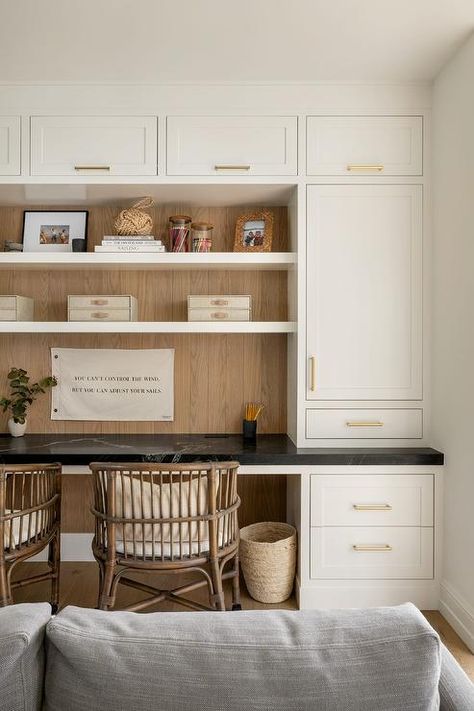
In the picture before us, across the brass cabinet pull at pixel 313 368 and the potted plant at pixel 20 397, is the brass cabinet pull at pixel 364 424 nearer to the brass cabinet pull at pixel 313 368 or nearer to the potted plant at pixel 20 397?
the brass cabinet pull at pixel 313 368

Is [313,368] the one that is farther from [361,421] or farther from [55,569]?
[55,569]

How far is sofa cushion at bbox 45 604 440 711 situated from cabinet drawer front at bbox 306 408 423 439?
2095 mm

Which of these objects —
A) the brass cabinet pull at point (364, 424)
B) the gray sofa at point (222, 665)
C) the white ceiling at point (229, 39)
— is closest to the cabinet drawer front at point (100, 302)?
the white ceiling at point (229, 39)

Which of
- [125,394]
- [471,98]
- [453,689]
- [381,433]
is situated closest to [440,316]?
[381,433]

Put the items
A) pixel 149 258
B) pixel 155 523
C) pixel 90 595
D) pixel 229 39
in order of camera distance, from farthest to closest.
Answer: pixel 149 258 → pixel 90 595 → pixel 229 39 → pixel 155 523

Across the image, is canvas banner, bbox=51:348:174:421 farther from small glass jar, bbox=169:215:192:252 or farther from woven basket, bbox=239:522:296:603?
woven basket, bbox=239:522:296:603

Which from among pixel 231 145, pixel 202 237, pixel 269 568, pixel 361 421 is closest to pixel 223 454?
pixel 269 568

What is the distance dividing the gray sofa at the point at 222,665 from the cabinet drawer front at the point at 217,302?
2.35 metres

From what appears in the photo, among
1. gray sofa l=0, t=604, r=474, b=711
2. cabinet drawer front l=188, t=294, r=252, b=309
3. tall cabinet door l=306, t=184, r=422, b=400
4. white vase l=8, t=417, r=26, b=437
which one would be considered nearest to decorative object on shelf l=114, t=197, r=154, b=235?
cabinet drawer front l=188, t=294, r=252, b=309

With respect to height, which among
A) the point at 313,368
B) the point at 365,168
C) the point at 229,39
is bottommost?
the point at 313,368

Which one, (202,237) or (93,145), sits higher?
(93,145)

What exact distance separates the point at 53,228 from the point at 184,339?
101 cm

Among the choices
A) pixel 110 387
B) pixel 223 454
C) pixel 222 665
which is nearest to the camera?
pixel 222 665

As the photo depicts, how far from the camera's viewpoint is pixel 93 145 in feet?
10.3
